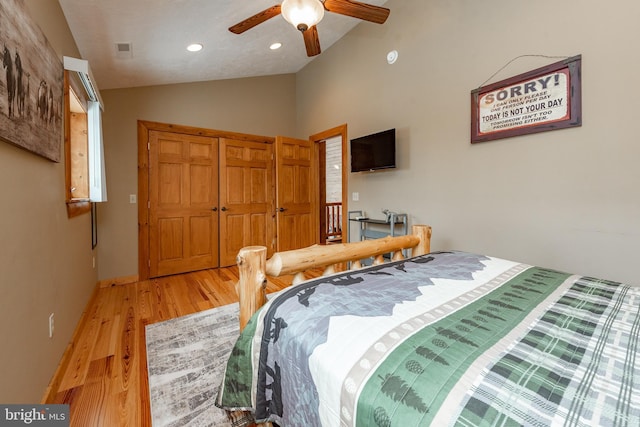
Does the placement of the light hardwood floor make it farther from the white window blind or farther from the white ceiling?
the white ceiling

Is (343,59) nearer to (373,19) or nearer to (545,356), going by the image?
(373,19)

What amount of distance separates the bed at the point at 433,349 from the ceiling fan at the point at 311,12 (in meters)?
1.56

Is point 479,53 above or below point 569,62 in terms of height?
above

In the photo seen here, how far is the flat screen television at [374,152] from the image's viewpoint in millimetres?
3191

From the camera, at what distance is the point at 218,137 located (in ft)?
13.6

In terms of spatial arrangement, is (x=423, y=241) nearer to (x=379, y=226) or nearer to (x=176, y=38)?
(x=379, y=226)

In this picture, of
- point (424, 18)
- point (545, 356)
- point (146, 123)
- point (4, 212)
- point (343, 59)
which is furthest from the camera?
point (343, 59)

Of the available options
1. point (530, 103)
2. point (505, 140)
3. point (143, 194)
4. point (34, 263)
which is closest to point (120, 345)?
point (34, 263)

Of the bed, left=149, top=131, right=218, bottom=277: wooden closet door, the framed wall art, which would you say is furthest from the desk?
the framed wall art

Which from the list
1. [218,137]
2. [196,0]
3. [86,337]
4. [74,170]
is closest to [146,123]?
[218,137]

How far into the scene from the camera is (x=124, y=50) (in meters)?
2.59

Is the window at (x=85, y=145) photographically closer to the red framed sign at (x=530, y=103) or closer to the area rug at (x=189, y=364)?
the area rug at (x=189, y=364)

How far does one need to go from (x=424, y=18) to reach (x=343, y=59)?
1315mm

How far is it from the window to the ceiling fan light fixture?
1.69 m
